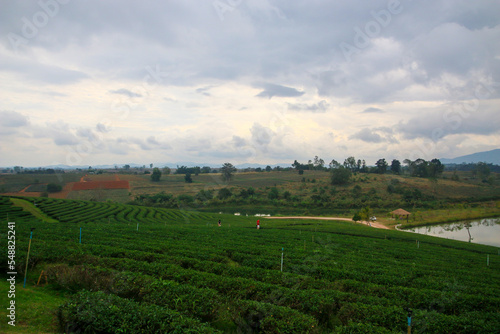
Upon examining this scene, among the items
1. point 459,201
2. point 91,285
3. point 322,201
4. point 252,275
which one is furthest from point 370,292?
point 459,201

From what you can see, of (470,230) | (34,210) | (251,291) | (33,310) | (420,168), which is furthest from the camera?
(420,168)

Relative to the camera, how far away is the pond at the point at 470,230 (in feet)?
137

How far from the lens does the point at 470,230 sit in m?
47.3

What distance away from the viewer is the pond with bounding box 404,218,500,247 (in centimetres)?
4169

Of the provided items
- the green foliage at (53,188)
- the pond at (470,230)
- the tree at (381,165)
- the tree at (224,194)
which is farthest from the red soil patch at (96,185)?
the tree at (381,165)

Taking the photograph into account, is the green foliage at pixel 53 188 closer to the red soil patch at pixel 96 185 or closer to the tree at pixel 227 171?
the red soil patch at pixel 96 185

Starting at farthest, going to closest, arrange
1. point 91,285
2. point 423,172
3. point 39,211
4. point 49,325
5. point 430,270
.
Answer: point 423,172
point 39,211
point 430,270
point 91,285
point 49,325

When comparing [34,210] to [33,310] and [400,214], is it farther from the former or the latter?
[400,214]

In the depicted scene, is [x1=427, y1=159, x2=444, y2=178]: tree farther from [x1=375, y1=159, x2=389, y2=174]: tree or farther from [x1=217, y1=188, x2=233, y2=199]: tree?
[x1=217, y1=188, x2=233, y2=199]: tree

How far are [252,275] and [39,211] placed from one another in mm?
41738

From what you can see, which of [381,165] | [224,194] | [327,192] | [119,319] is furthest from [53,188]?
[381,165]

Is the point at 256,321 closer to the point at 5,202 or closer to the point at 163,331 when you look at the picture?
the point at 163,331

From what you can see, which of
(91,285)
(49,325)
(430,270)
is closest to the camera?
(49,325)

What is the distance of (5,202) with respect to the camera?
39531 mm
